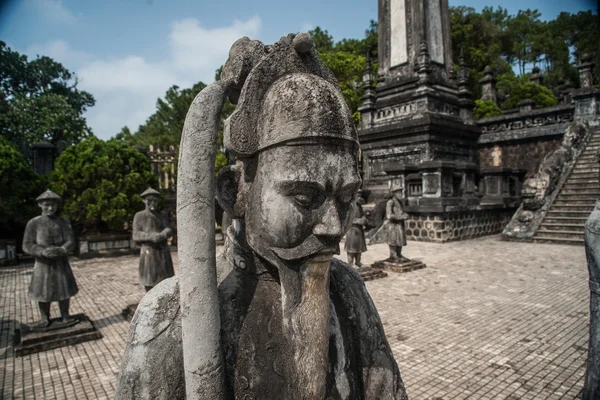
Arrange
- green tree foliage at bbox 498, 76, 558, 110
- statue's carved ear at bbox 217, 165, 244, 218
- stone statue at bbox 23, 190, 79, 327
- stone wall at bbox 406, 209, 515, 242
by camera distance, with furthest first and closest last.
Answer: green tree foliage at bbox 498, 76, 558, 110 → stone wall at bbox 406, 209, 515, 242 → stone statue at bbox 23, 190, 79, 327 → statue's carved ear at bbox 217, 165, 244, 218

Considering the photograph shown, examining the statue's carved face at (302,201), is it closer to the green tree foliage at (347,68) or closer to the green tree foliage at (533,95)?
the green tree foliage at (347,68)

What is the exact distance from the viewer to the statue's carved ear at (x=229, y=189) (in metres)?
1.55

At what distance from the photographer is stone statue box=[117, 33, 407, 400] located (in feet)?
4.44

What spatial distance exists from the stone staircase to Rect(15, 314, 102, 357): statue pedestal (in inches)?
509

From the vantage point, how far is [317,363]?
54.5 inches

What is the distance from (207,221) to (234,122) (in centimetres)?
38

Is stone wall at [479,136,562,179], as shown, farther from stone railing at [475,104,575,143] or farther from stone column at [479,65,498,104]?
stone column at [479,65,498,104]

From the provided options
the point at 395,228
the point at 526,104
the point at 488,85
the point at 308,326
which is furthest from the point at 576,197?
the point at 488,85

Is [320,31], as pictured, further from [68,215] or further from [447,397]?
[447,397]

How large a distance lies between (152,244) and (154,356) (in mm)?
5756

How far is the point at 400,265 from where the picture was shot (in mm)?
9156

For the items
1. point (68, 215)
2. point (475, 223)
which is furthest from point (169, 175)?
point (475, 223)

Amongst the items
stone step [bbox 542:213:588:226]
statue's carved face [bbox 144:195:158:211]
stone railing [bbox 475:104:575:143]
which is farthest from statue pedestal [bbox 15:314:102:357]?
stone railing [bbox 475:104:575:143]

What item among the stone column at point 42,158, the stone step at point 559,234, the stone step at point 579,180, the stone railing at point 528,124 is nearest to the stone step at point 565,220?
the stone step at point 559,234
